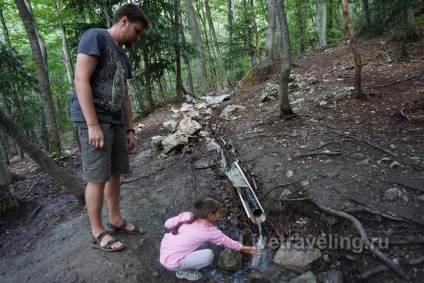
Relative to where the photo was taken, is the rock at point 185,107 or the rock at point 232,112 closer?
the rock at point 232,112

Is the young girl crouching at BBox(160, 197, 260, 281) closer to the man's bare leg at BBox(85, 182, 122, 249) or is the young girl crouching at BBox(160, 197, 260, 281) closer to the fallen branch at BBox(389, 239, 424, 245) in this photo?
the man's bare leg at BBox(85, 182, 122, 249)

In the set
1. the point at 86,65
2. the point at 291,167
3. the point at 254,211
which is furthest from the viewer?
the point at 291,167

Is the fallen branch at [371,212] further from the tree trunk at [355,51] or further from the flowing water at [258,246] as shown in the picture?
the tree trunk at [355,51]

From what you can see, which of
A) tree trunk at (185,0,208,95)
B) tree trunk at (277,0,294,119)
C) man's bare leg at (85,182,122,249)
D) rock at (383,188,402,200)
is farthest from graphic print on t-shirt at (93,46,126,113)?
tree trunk at (185,0,208,95)

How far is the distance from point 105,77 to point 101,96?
0.17 meters

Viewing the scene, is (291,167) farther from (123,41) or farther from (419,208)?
(123,41)

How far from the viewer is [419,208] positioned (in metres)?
2.55

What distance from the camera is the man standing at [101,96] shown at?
6.66 feet

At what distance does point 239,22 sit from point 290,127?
8.48 meters

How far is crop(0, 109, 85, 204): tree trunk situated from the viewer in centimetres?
289

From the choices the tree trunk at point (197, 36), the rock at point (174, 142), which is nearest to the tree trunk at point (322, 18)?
the tree trunk at point (197, 36)

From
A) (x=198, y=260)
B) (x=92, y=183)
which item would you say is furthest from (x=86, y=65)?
(x=198, y=260)

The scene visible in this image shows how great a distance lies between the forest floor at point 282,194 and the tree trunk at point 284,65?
0.25 meters

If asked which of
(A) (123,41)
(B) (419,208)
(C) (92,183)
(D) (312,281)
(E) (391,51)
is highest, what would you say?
(A) (123,41)
